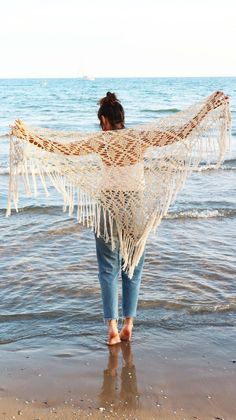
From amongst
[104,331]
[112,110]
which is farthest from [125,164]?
[104,331]

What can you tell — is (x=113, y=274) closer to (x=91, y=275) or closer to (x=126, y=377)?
(x=126, y=377)

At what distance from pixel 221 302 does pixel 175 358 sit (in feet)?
3.44

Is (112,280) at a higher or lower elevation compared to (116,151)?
lower

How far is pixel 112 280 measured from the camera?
357 cm

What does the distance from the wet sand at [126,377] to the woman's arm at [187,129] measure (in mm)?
1374

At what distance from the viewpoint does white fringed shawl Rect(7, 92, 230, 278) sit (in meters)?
3.41

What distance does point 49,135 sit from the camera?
3.49m

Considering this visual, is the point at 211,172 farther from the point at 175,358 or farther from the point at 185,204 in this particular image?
the point at 175,358

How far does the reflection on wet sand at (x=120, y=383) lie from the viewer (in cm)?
298

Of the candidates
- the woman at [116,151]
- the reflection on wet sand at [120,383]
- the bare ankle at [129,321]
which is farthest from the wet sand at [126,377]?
the woman at [116,151]

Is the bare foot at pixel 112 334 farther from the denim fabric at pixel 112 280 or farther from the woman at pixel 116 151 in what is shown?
the woman at pixel 116 151

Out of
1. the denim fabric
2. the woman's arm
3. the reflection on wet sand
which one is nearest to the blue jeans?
the denim fabric

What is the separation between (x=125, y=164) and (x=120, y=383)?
4.46 ft

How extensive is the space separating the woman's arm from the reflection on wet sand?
138 cm
